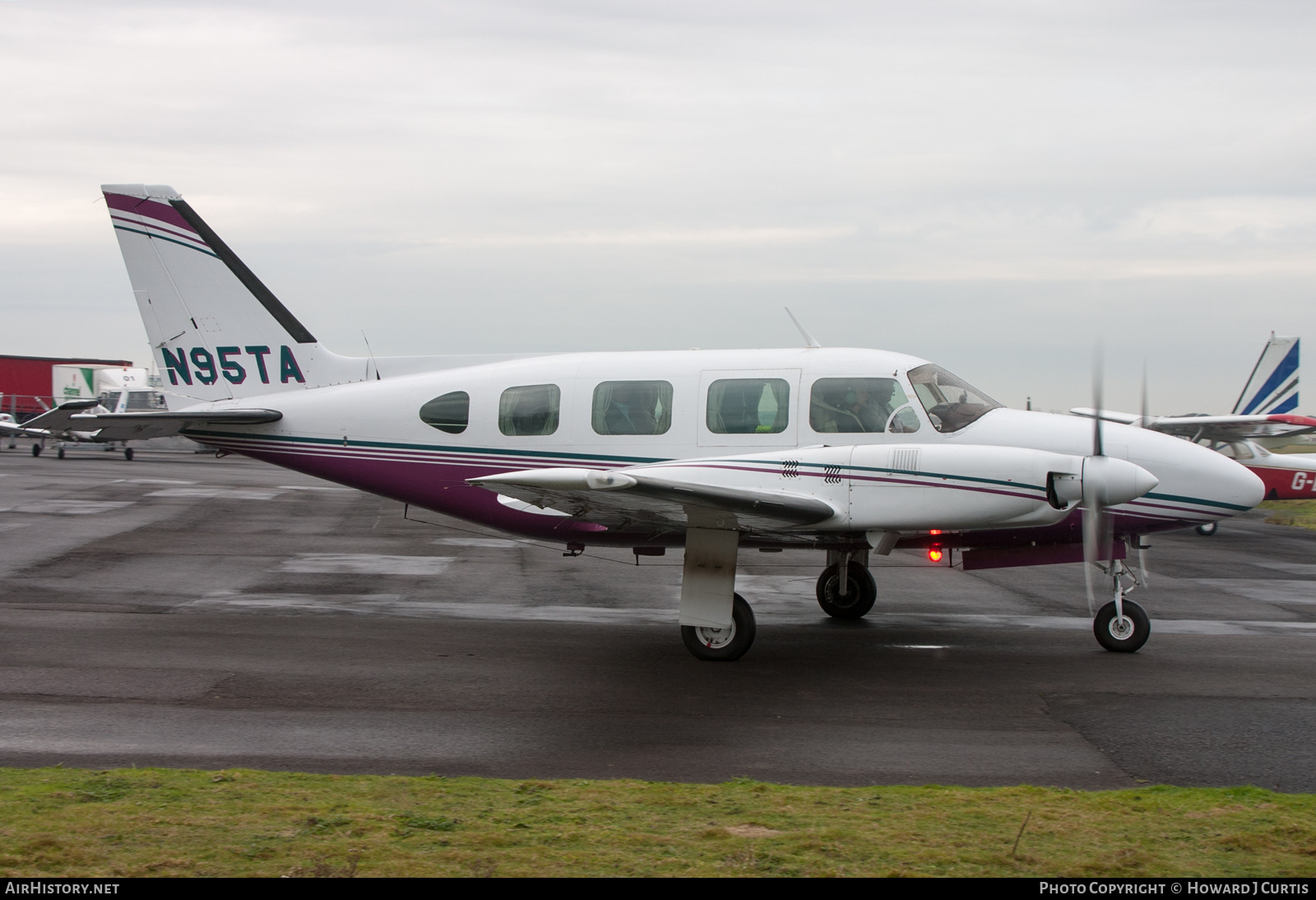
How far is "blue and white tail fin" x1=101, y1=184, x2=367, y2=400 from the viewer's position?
39.4ft

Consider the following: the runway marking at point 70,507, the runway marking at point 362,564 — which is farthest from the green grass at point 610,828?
the runway marking at point 70,507

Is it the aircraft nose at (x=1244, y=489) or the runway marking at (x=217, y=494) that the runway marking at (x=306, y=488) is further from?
the aircraft nose at (x=1244, y=489)

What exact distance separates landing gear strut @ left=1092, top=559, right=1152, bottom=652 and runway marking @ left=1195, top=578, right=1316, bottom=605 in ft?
16.0

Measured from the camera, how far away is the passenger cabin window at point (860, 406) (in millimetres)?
9789

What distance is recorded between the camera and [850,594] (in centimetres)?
1175

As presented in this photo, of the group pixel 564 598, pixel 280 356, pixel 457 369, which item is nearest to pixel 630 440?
pixel 457 369

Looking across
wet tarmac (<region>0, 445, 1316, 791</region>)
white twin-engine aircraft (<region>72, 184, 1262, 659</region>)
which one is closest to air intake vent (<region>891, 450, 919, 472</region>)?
white twin-engine aircraft (<region>72, 184, 1262, 659</region>)

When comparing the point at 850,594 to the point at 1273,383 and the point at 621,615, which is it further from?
the point at 1273,383

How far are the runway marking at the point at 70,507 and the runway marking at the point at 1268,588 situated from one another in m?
20.3

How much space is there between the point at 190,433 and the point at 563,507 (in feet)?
17.6

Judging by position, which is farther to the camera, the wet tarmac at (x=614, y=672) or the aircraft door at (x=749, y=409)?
the aircraft door at (x=749, y=409)

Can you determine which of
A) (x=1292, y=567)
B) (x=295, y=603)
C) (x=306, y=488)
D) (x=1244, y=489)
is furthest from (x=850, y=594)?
(x=306, y=488)

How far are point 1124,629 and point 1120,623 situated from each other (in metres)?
0.08
